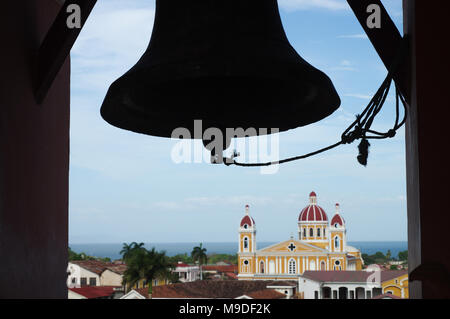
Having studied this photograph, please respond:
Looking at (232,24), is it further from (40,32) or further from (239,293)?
(239,293)

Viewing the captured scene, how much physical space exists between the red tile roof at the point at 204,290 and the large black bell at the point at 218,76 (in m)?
22.9

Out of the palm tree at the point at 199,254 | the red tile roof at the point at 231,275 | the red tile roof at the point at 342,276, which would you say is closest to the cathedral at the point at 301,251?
the palm tree at the point at 199,254

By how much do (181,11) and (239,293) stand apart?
1087 inches

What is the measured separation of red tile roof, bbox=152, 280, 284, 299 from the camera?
25020 mm

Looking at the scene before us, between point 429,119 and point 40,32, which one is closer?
point 429,119

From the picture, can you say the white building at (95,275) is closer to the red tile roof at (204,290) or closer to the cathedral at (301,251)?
the red tile roof at (204,290)

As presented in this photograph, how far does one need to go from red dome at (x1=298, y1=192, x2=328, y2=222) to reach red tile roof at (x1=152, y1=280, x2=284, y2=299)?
16.1 metres

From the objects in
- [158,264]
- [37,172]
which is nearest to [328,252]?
[158,264]

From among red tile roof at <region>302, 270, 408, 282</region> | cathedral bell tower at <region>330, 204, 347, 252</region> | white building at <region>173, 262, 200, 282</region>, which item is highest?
cathedral bell tower at <region>330, 204, 347, 252</region>

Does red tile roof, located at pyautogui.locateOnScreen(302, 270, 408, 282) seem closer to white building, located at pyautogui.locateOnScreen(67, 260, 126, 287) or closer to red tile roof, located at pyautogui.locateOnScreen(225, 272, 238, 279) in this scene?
white building, located at pyautogui.locateOnScreen(67, 260, 126, 287)

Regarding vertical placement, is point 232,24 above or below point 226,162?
above

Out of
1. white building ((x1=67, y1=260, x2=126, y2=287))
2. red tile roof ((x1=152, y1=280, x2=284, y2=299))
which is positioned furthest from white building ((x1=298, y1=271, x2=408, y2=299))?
white building ((x1=67, y1=260, x2=126, y2=287))

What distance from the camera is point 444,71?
1446mm
